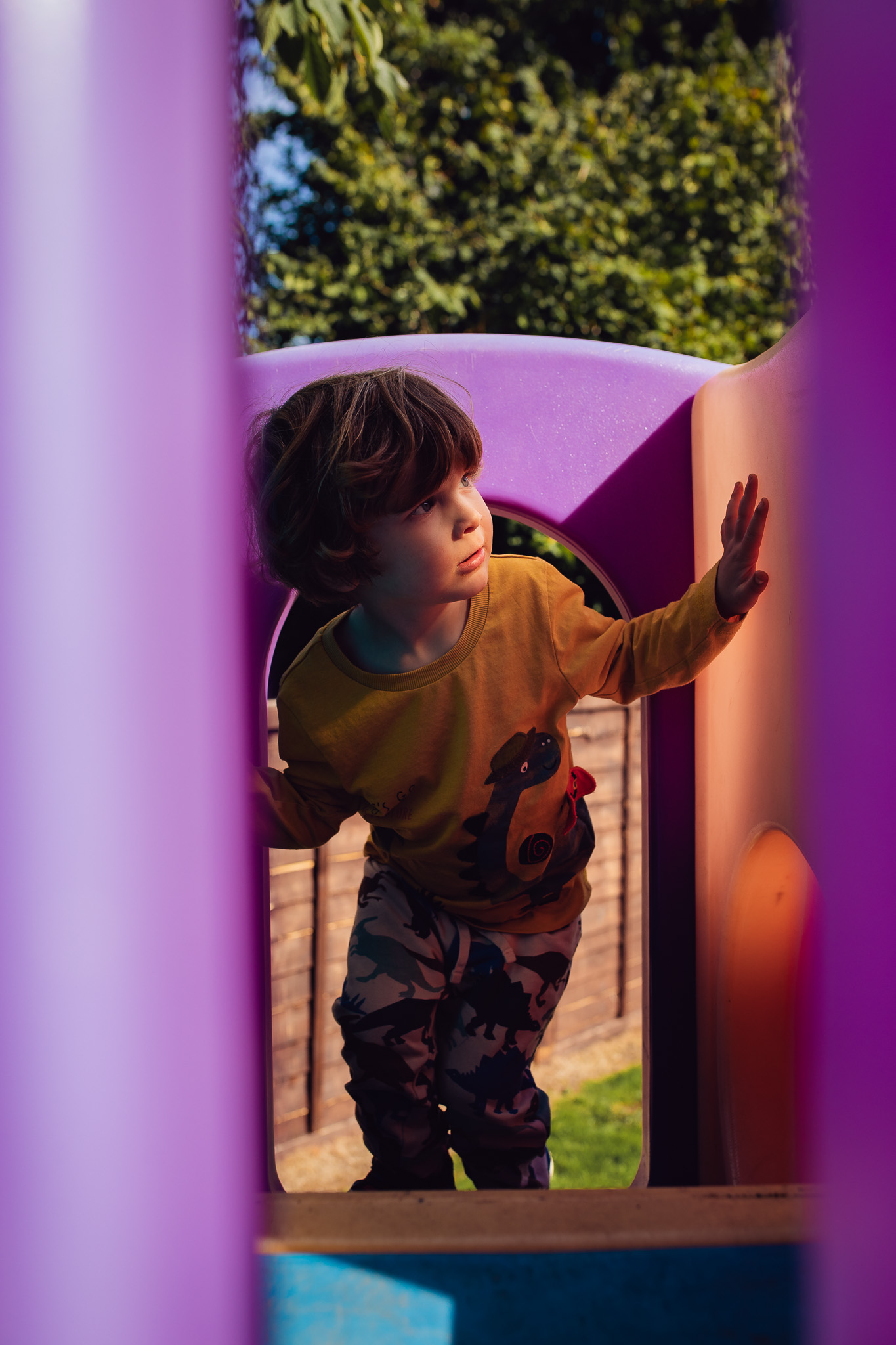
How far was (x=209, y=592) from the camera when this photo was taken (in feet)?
1.41

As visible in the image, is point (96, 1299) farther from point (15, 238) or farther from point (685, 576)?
point (685, 576)

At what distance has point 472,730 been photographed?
1078mm

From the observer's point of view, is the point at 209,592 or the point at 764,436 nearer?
the point at 209,592

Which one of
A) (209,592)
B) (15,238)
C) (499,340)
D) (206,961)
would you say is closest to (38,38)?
(15,238)

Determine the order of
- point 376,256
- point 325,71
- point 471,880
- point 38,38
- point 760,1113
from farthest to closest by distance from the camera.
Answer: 1. point 376,256
2. point 325,71
3. point 760,1113
4. point 471,880
5. point 38,38

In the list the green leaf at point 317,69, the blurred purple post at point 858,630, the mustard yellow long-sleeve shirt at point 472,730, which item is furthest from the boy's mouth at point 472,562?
the green leaf at point 317,69

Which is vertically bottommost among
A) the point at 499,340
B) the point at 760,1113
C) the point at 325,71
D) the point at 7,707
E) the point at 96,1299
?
the point at 760,1113

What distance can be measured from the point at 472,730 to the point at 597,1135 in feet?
6.46

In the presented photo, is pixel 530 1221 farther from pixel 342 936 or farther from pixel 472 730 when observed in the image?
pixel 342 936

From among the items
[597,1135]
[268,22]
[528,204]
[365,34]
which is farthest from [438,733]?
[528,204]

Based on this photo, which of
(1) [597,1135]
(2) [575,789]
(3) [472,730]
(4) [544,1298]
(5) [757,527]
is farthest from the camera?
(1) [597,1135]

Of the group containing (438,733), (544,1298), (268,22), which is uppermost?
(268,22)

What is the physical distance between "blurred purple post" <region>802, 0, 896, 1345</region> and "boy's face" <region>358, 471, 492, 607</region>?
1.69ft

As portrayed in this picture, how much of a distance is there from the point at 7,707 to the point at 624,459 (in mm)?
1102
